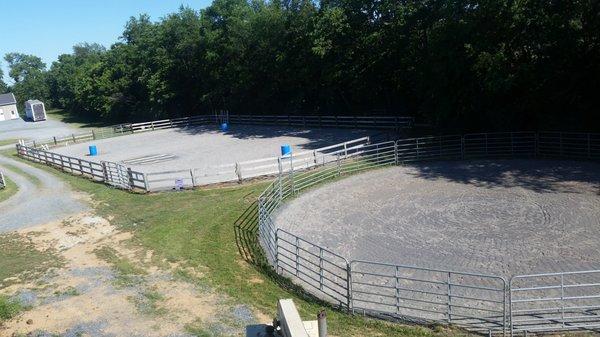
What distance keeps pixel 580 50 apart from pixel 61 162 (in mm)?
30090

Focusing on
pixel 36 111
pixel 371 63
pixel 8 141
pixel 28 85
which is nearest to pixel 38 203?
pixel 371 63

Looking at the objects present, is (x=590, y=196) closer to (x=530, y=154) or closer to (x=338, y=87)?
(x=530, y=154)

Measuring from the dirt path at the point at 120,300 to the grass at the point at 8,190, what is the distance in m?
10.1

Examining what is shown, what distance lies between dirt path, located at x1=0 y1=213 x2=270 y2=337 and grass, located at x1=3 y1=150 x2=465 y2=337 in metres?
0.29

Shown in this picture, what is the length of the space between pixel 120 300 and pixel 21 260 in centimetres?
526

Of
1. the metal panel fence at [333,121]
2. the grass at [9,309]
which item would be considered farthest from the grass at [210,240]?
the metal panel fence at [333,121]

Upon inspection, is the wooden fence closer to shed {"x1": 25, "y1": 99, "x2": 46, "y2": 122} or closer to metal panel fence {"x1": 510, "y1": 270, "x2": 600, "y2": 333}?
metal panel fence {"x1": 510, "y1": 270, "x2": 600, "y2": 333}

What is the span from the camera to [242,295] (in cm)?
1218

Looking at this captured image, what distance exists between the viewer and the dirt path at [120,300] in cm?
1078

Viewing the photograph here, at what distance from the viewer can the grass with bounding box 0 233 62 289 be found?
14034 millimetres

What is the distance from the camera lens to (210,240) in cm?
1642

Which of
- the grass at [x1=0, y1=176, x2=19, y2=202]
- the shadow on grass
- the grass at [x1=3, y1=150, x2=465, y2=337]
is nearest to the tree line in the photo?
the shadow on grass

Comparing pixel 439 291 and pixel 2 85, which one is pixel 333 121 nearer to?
pixel 439 291

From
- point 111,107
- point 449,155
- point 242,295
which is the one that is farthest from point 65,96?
point 242,295
